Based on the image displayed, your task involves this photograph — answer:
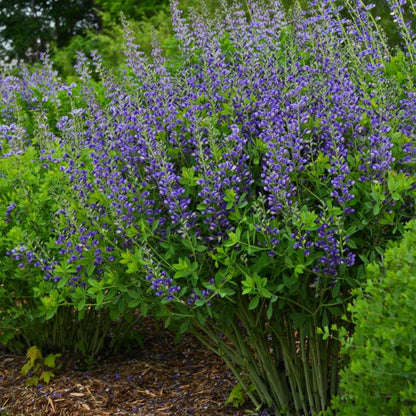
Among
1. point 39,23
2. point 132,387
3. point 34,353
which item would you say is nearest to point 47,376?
point 34,353

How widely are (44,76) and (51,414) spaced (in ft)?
14.7

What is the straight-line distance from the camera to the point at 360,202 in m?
3.25

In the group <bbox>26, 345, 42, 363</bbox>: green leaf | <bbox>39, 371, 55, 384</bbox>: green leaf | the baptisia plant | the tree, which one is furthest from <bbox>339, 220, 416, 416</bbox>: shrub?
the tree

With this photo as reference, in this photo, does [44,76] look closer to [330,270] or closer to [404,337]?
[330,270]

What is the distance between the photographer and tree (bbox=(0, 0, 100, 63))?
27594 millimetres

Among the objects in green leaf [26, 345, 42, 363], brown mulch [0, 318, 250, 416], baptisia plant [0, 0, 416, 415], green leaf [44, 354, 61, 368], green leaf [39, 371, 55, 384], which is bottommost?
brown mulch [0, 318, 250, 416]

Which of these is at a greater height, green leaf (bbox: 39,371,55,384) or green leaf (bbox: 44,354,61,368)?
green leaf (bbox: 44,354,61,368)

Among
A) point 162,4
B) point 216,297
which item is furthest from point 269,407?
point 162,4

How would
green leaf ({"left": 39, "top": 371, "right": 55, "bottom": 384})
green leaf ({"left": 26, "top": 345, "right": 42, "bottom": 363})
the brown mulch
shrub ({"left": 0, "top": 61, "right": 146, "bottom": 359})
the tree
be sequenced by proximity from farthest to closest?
1. the tree
2. green leaf ({"left": 26, "top": 345, "right": 42, "bottom": 363})
3. green leaf ({"left": 39, "top": 371, "right": 55, "bottom": 384})
4. the brown mulch
5. shrub ({"left": 0, "top": 61, "right": 146, "bottom": 359})

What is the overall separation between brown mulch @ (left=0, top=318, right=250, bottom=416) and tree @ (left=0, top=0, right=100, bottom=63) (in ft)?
80.0

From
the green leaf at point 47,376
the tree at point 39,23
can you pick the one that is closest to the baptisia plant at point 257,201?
the green leaf at point 47,376

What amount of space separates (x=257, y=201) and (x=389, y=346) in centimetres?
132

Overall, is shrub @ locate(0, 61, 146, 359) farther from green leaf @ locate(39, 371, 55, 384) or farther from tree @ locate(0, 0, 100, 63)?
tree @ locate(0, 0, 100, 63)

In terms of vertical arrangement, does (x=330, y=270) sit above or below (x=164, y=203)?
below
